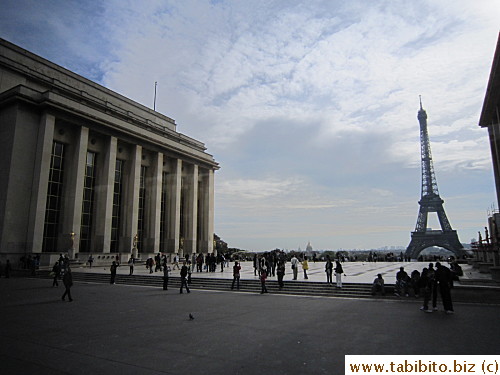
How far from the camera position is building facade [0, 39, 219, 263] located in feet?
111

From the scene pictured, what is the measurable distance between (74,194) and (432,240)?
84731 mm

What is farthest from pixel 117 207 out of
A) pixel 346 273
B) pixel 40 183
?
pixel 346 273

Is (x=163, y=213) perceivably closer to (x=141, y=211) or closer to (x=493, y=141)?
(x=141, y=211)

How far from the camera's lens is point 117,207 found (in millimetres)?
44781

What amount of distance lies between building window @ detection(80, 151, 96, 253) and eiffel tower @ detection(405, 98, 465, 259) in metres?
75.1

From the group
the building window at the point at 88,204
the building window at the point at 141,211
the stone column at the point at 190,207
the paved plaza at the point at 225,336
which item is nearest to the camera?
the paved plaza at the point at 225,336

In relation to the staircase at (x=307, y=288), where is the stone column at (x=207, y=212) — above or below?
above

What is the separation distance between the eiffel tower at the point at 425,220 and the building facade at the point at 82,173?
60217 mm

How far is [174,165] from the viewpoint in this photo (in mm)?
52125

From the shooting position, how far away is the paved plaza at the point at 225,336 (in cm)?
593

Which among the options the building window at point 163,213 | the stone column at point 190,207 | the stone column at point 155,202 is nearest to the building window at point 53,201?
the stone column at point 155,202

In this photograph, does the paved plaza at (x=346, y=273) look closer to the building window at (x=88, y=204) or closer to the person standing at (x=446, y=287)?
the building window at (x=88, y=204)

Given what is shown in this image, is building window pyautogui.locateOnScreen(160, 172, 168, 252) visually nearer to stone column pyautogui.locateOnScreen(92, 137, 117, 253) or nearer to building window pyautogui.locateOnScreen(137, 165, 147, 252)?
building window pyautogui.locateOnScreen(137, 165, 147, 252)

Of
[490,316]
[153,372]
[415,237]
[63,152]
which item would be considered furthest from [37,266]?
[415,237]
